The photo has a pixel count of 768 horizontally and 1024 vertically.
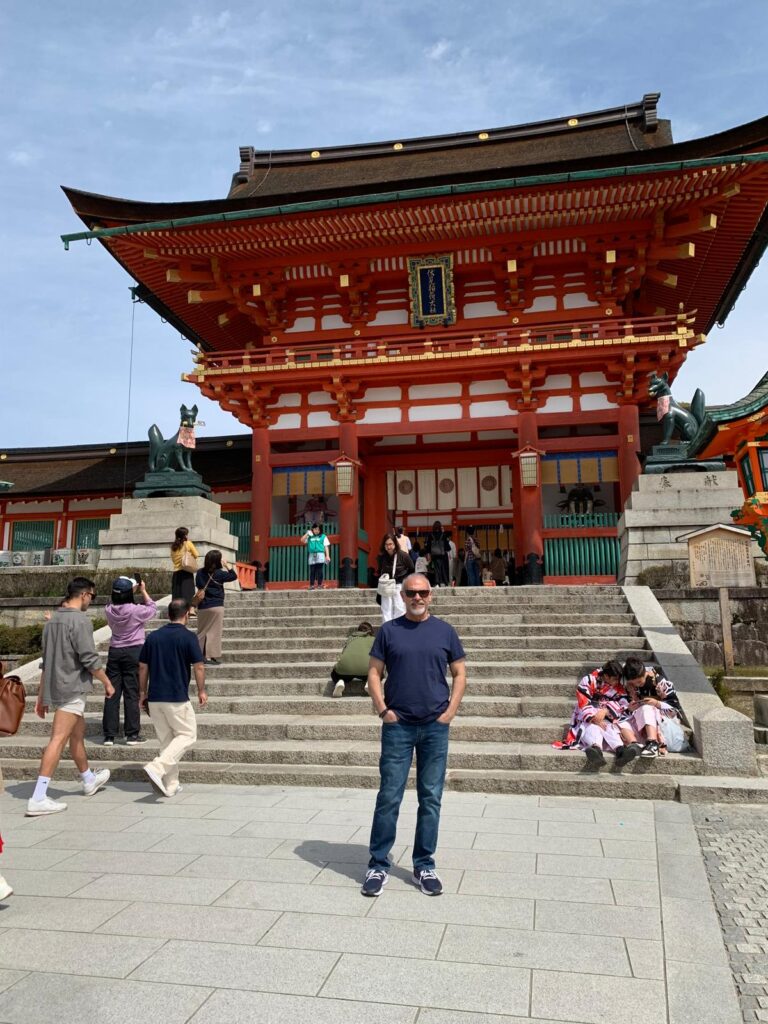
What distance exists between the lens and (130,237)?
53.8 feet

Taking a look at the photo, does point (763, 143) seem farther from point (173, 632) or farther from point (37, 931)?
point (37, 931)

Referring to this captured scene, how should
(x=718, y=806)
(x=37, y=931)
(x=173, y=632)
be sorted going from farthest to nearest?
(x=173, y=632) → (x=718, y=806) → (x=37, y=931)

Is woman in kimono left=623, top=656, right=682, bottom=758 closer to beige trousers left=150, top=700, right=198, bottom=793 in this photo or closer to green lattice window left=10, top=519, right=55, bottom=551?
beige trousers left=150, top=700, right=198, bottom=793

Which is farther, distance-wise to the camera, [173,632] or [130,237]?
[130,237]

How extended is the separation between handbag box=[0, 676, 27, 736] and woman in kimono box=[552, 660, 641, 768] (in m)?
4.38

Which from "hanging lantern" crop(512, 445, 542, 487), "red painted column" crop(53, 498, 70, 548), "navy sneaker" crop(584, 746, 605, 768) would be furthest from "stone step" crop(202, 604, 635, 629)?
"red painted column" crop(53, 498, 70, 548)

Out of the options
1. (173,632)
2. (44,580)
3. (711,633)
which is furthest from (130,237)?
(711,633)

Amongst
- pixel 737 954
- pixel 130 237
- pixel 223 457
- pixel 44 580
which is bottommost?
pixel 737 954

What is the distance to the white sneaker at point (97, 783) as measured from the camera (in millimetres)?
6219

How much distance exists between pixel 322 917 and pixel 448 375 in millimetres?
13992

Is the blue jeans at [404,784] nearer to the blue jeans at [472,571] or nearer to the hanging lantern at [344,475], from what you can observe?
the blue jeans at [472,571]

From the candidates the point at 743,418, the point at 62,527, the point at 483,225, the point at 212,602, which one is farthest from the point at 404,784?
the point at 62,527

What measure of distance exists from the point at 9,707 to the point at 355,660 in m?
4.31

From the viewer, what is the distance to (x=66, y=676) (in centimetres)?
588
